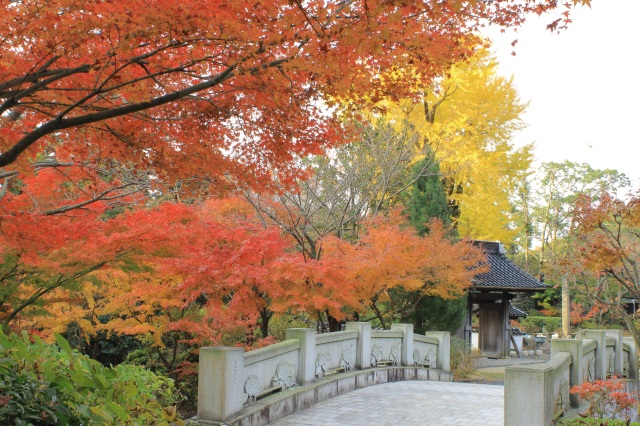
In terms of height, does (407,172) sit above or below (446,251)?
above

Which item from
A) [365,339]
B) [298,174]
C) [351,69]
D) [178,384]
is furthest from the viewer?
[178,384]

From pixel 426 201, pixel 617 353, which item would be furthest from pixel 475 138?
pixel 617 353

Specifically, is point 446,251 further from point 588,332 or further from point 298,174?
point 298,174

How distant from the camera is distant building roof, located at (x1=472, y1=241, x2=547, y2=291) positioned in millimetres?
24547

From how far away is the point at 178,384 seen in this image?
14.2 m

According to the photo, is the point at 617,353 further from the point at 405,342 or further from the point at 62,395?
the point at 62,395

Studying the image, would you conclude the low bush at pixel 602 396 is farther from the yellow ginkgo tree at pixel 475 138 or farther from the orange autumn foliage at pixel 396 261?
the yellow ginkgo tree at pixel 475 138

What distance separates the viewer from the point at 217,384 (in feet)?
25.2

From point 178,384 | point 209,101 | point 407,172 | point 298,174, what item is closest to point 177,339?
point 178,384

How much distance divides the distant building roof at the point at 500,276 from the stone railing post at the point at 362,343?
11787mm

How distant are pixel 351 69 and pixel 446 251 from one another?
36.9 feet

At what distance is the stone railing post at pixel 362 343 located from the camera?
12938 millimetres

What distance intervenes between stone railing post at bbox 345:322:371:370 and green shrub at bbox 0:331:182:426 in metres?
9.02

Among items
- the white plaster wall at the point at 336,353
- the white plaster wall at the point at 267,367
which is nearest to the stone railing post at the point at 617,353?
the white plaster wall at the point at 336,353
